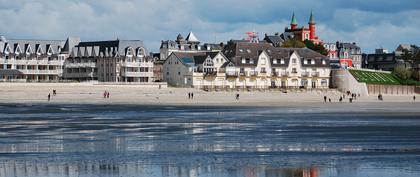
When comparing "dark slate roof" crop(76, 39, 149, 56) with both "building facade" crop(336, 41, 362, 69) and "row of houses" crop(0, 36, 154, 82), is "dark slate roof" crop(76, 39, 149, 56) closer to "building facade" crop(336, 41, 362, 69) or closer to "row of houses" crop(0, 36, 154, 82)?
"row of houses" crop(0, 36, 154, 82)

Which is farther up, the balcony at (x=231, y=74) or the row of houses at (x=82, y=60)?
the row of houses at (x=82, y=60)

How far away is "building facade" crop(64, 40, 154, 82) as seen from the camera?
111188mm

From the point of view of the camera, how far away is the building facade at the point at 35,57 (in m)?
109

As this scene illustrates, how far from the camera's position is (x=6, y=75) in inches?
4112

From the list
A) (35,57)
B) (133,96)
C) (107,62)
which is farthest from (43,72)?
(133,96)

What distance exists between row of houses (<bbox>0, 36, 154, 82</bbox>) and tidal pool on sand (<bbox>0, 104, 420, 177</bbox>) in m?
66.8

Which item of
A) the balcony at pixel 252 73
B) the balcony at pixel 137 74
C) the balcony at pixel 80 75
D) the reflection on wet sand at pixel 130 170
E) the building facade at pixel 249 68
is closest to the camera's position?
the reflection on wet sand at pixel 130 170

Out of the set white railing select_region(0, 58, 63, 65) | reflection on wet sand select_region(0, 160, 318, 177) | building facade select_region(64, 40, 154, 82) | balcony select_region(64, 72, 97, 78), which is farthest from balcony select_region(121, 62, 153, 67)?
reflection on wet sand select_region(0, 160, 318, 177)

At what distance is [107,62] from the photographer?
366 feet

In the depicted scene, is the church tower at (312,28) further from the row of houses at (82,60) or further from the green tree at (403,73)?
the row of houses at (82,60)

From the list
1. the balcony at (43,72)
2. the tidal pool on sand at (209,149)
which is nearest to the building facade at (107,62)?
the balcony at (43,72)

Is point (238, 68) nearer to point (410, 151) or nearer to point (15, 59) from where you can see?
point (15, 59)

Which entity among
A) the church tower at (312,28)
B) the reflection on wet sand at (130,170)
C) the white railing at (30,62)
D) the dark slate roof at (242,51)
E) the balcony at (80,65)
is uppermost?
the church tower at (312,28)

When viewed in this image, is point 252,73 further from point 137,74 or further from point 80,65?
point 80,65
